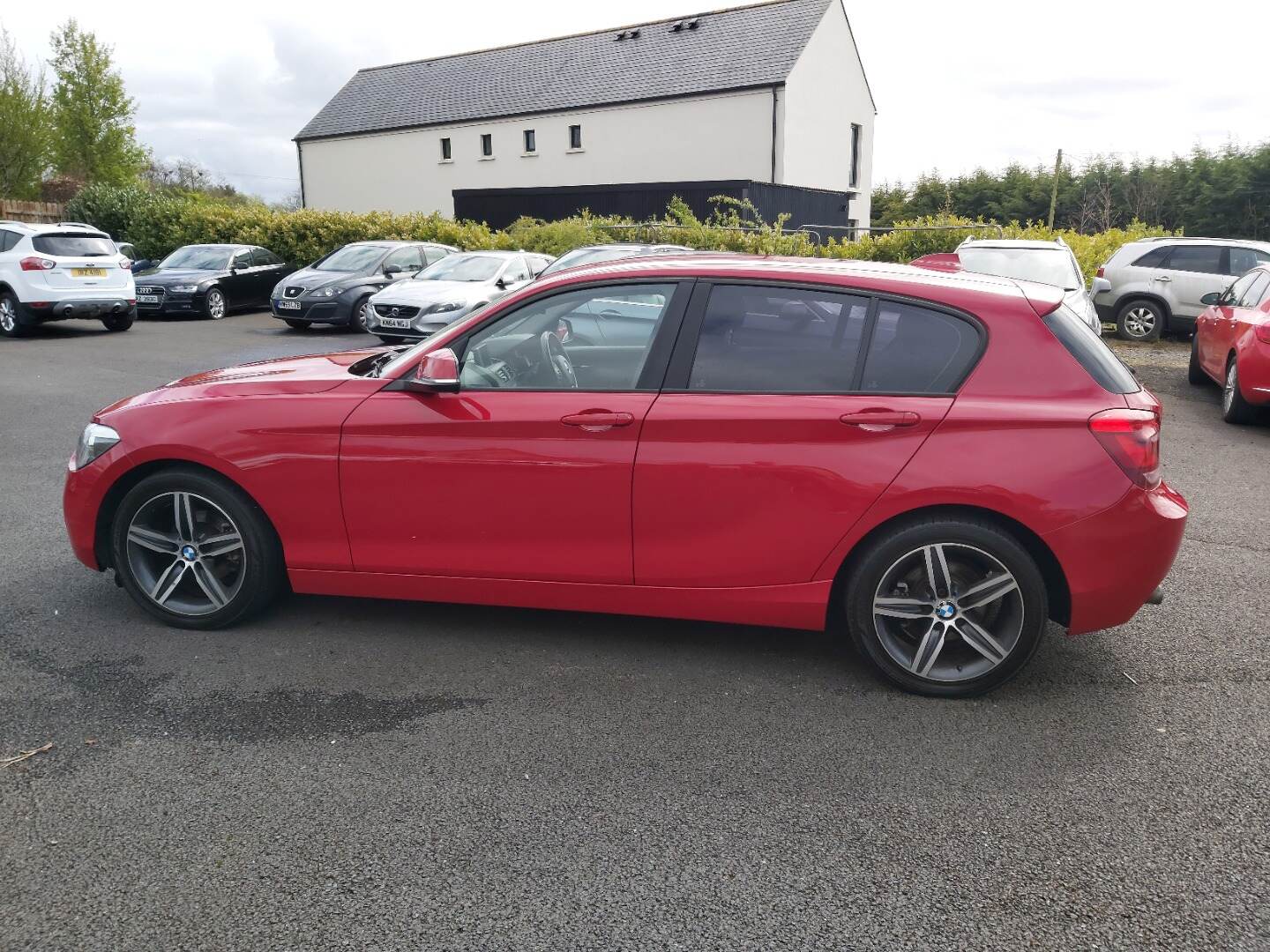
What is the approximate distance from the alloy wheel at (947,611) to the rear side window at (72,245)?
16.7 metres

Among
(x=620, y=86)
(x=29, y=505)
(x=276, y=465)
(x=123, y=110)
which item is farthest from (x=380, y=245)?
(x=123, y=110)

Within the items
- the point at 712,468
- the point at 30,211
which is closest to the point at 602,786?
the point at 712,468

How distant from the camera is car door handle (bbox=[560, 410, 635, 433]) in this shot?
4.00m

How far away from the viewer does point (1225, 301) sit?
438 inches

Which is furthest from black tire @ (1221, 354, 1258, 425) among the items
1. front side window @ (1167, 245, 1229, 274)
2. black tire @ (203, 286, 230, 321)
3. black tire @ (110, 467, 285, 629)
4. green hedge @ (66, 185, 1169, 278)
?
black tire @ (203, 286, 230, 321)

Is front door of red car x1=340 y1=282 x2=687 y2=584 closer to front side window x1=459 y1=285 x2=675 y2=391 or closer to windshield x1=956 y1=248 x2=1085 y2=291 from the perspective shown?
front side window x1=459 y1=285 x2=675 y2=391

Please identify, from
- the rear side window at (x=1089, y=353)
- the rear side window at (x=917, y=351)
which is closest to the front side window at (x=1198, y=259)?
the rear side window at (x=1089, y=353)

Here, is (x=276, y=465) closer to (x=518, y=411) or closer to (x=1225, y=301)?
(x=518, y=411)

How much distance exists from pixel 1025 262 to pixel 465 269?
8.39 m

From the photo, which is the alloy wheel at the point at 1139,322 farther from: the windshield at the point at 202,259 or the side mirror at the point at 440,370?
the windshield at the point at 202,259

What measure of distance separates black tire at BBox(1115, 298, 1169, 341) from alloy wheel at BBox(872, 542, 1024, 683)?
14.8m

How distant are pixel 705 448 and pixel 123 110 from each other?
48520 mm

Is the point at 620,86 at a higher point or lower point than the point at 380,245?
higher

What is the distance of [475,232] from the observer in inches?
987
